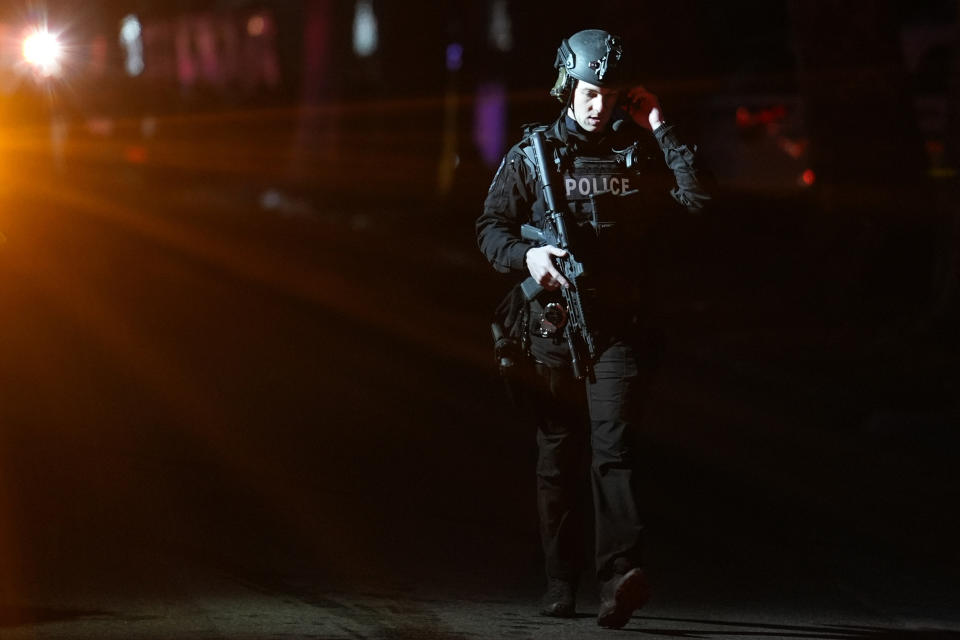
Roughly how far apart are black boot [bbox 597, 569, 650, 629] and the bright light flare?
1576 cm

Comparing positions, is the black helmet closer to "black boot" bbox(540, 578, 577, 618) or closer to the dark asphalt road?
"black boot" bbox(540, 578, 577, 618)

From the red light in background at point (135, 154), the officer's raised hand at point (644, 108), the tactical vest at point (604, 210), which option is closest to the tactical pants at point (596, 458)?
the tactical vest at point (604, 210)

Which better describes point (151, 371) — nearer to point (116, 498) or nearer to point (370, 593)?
point (116, 498)

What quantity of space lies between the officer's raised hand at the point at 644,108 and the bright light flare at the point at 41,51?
50.6ft

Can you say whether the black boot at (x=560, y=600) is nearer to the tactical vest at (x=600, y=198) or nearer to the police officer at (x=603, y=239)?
the police officer at (x=603, y=239)

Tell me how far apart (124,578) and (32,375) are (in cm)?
576

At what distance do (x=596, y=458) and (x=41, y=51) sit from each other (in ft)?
52.8

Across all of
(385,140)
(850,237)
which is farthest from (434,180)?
(850,237)

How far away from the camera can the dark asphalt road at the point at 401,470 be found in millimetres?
6020

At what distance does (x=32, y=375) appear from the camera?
38.2 feet

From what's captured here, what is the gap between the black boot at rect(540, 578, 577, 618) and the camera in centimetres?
589

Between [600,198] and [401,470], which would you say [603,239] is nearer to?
[600,198]

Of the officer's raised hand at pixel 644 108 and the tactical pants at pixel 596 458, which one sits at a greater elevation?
the officer's raised hand at pixel 644 108

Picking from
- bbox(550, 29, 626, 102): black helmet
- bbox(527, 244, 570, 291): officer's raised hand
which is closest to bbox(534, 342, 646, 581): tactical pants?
bbox(527, 244, 570, 291): officer's raised hand
